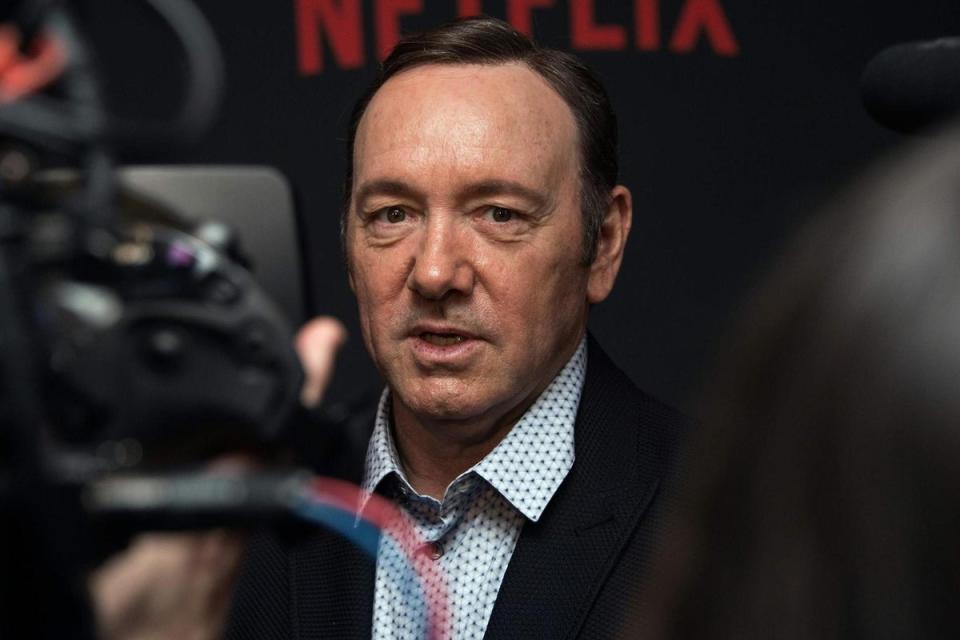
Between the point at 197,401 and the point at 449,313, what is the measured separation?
2.86ft

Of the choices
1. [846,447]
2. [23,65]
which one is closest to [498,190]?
[23,65]

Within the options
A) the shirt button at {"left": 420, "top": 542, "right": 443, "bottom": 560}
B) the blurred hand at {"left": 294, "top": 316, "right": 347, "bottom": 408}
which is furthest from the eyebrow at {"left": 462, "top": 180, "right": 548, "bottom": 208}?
the blurred hand at {"left": 294, "top": 316, "right": 347, "bottom": 408}

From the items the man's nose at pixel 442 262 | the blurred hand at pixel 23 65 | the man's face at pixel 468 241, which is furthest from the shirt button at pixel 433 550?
the blurred hand at pixel 23 65

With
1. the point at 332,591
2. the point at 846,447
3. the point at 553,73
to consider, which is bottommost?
the point at 332,591

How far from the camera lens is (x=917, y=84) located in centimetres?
138

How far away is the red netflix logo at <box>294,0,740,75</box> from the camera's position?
204 cm

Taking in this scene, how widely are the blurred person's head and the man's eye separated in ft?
3.37

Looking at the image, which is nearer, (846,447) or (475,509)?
(846,447)

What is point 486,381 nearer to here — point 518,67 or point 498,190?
point 498,190

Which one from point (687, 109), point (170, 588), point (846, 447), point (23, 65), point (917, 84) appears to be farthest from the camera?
point (687, 109)

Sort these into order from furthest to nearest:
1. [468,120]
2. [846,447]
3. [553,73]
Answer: [553,73] → [468,120] → [846,447]

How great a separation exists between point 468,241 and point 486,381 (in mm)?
133

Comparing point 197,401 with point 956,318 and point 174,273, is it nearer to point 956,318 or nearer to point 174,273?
point 174,273

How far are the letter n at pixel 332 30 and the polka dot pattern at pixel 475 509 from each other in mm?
706
